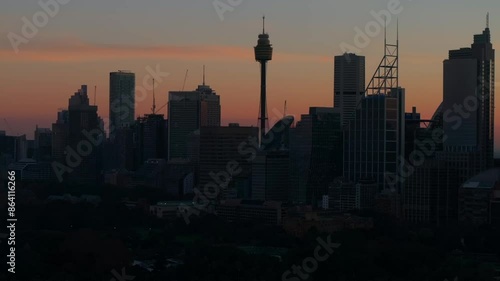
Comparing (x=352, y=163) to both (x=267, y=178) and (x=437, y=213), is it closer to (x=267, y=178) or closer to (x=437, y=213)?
(x=267, y=178)

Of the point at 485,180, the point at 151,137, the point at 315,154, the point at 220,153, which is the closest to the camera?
the point at 485,180

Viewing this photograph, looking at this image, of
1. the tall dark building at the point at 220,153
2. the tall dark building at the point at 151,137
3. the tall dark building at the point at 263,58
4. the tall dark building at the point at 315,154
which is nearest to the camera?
the tall dark building at the point at 315,154

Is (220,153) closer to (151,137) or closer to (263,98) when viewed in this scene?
(263,98)

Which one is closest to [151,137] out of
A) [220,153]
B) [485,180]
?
[220,153]

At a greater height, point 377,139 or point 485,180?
point 377,139

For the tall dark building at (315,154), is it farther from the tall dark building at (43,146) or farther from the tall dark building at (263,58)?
the tall dark building at (43,146)

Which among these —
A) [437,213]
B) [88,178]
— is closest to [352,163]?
[437,213]

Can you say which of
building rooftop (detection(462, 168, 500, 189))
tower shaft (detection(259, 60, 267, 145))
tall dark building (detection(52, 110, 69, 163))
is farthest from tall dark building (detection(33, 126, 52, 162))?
building rooftop (detection(462, 168, 500, 189))

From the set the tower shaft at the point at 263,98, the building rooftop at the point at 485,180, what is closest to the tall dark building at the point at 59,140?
the tower shaft at the point at 263,98

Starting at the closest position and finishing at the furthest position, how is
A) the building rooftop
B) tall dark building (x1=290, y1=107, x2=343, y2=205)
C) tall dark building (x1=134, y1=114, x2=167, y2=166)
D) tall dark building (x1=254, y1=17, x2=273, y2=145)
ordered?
1. the building rooftop
2. tall dark building (x1=290, y1=107, x2=343, y2=205)
3. tall dark building (x1=254, y1=17, x2=273, y2=145)
4. tall dark building (x1=134, y1=114, x2=167, y2=166)

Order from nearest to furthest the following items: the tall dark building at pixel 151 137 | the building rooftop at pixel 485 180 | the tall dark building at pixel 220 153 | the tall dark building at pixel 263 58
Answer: the building rooftop at pixel 485 180 < the tall dark building at pixel 220 153 < the tall dark building at pixel 263 58 < the tall dark building at pixel 151 137

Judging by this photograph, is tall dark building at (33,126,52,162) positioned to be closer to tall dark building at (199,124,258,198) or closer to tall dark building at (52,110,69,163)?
tall dark building at (52,110,69,163)
